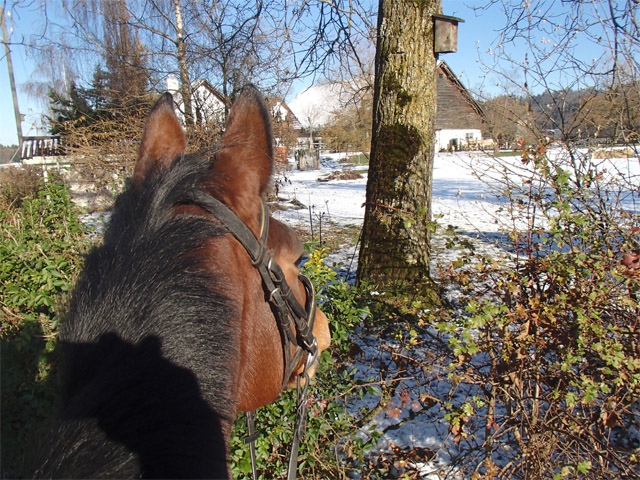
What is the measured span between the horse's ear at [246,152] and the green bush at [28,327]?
1445 mm

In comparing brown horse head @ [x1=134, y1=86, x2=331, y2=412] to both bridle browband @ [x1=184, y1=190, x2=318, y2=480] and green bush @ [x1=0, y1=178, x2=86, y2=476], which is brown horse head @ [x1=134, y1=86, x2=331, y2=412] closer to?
bridle browband @ [x1=184, y1=190, x2=318, y2=480]

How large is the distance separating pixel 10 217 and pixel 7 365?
2.41 meters

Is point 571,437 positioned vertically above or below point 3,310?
below

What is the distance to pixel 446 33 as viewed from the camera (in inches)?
178

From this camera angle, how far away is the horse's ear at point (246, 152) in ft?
4.33

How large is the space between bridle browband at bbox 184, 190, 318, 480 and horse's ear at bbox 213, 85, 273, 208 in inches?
3.3

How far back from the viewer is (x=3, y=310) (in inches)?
105

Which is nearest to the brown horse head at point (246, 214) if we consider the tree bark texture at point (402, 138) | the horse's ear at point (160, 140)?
the horse's ear at point (160, 140)

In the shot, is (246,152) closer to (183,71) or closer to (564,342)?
(564,342)

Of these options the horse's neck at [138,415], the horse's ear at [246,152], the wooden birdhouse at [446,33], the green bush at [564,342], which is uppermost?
the wooden birdhouse at [446,33]

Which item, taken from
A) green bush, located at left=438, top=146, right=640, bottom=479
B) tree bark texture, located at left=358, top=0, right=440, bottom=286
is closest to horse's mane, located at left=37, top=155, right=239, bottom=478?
green bush, located at left=438, top=146, right=640, bottom=479

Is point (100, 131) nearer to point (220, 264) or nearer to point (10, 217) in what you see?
point (10, 217)

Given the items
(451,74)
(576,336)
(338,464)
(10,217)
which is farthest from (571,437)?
(10,217)

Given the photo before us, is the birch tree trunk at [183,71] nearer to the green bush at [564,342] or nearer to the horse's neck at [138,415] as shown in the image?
the green bush at [564,342]
